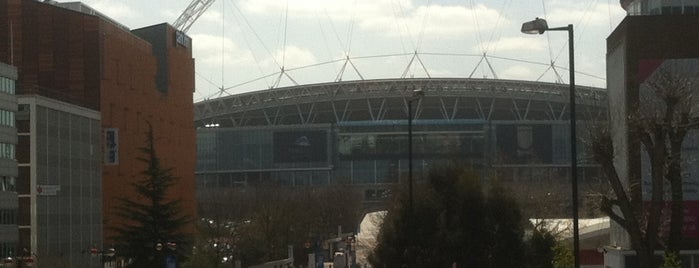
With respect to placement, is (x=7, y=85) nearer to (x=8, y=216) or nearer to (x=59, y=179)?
(x=8, y=216)

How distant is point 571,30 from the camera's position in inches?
1325

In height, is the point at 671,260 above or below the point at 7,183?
below

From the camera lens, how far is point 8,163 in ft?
278

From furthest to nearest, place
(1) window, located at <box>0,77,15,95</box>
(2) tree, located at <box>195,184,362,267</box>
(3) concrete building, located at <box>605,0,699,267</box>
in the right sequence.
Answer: (2) tree, located at <box>195,184,362,267</box> < (1) window, located at <box>0,77,15,95</box> < (3) concrete building, located at <box>605,0,699,267</box>

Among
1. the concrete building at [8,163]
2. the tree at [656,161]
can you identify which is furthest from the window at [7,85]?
the tree at [656,161]

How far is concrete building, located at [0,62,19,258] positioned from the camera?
84369mm

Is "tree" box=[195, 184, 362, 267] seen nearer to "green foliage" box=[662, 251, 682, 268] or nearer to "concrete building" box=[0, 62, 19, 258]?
"concrete building" box=[0, 62, 19, 258]

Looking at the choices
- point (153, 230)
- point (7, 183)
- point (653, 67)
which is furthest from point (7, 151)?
point (653, 67)

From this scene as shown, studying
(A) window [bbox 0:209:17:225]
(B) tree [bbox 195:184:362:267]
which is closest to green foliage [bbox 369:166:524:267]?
(B) tree [bbox 195:184:362:267]

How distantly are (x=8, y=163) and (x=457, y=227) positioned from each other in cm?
4177

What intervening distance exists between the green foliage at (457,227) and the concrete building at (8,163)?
38.6m

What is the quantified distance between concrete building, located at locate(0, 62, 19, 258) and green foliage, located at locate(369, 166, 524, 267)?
38.6 m

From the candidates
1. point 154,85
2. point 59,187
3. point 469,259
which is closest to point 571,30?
point 469,259

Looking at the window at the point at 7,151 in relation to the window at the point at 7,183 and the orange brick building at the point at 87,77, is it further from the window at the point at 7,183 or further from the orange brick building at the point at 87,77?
the orange brick building at the point at 87,77
